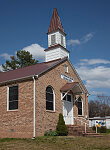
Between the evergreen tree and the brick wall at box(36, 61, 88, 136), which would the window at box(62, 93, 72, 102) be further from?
the evergreen tree

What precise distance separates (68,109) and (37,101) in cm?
528

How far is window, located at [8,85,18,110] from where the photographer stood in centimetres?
1777

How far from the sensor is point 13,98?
59.2 feet

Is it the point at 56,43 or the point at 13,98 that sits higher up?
the point at 56,43

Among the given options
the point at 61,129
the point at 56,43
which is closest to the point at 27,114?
the point at 61,129

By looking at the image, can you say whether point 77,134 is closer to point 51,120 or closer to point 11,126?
point 51,120

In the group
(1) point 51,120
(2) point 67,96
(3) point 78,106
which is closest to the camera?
(1) point 51,120

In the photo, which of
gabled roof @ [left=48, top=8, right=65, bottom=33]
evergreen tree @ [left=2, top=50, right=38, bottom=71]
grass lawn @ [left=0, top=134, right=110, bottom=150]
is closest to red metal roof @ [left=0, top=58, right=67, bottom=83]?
gabled roof @ [left=48, top=8, right=65, bottom=33]

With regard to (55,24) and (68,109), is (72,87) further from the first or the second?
(55,24)

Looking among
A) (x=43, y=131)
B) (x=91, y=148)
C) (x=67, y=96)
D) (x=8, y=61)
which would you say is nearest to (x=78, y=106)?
(x=67, y=96)

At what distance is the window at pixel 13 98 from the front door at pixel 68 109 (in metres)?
4.81

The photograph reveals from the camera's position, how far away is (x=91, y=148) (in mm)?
10867

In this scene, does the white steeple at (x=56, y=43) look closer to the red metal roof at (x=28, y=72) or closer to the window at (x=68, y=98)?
the red metal roof at (x=28, y=72)

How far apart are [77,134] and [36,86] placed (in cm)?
541
